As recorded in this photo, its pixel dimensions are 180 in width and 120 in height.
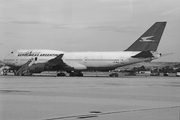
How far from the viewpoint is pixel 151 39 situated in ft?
184

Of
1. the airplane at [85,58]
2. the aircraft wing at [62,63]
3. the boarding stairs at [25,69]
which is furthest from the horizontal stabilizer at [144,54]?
the boarding stairs at [25,69]

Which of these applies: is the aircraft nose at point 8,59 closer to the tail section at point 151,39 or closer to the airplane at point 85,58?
the airplane at point 85,58

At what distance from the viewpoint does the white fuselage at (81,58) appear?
184ft

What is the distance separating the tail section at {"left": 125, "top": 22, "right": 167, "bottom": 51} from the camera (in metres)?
55.8

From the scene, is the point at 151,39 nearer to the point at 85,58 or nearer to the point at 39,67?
the point at 85,58

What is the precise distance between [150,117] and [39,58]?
174 ft

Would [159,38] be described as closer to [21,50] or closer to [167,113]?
[21,50]

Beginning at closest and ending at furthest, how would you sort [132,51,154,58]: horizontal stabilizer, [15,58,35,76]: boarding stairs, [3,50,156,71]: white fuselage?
[132,51,154,58]: horizontal stabilizer
[3,50,156,71]: white fuselage
[15,58,35,76]: boarding stairs

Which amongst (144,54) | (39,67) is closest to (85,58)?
(39,67)

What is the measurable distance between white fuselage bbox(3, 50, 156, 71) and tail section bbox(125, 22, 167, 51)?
6.07 ft

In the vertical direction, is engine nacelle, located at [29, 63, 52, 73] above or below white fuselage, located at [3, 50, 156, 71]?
below

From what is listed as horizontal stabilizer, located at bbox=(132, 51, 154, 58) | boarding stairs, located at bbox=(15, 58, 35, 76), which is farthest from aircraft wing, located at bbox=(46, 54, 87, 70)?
horizontal stabilizer, located at bbox=(132, 51, 154, 58)

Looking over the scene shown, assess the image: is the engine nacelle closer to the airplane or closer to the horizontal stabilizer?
the airplane

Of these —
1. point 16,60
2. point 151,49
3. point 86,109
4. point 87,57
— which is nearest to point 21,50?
point 16,60
